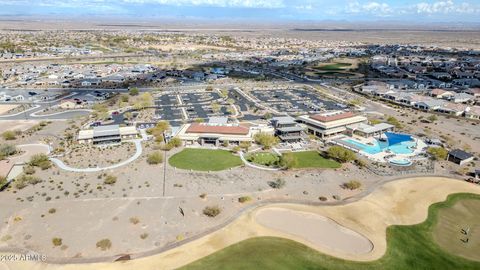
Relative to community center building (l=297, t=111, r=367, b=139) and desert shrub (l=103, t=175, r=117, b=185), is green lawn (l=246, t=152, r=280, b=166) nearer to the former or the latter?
community center building (l=297, t=111, r=367, b=139)

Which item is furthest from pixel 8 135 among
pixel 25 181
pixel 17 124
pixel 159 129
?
pixel 159 129


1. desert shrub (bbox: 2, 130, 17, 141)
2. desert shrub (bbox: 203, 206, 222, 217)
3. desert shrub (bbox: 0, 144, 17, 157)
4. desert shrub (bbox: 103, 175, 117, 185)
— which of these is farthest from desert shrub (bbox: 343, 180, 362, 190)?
desert shrub (bbox: 2, 130, 17, 141)

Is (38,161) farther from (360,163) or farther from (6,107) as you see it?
(360,163)

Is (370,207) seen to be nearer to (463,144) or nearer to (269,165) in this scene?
(269,165)

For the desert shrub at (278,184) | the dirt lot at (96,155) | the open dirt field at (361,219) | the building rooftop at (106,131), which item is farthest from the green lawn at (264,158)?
the building rooftop at (106,131)

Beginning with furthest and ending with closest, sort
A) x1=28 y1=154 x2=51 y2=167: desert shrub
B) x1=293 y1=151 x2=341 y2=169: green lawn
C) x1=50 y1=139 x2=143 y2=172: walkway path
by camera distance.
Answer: x1=293 y1=151 x2=341 y2=169: green lawn < x1=28 y1=154 x2=51 y2=167: desert shrub < x1=50 y1=139 x2=143 y2=172: walkway path

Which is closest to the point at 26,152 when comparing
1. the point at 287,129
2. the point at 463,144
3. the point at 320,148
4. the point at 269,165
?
the point at 269,165

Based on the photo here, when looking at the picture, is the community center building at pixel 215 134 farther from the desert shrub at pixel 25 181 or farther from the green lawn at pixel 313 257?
the green lawn at pixel 313 257
